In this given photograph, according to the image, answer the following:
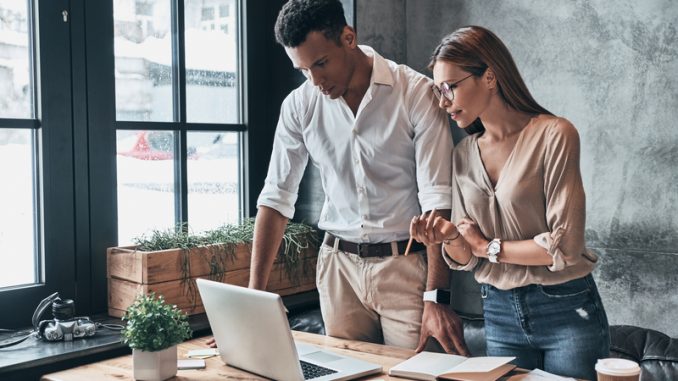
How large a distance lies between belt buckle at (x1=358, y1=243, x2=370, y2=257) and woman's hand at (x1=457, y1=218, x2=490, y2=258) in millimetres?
492

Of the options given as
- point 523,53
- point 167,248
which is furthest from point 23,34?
A: point 523,53

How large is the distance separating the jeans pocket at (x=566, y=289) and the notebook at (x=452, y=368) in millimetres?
209

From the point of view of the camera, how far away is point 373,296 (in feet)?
9.05

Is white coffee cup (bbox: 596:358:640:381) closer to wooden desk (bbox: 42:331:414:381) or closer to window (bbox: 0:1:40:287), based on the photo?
wooden desk (bbox: 42:331:414:381)

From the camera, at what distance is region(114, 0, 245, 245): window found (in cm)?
337

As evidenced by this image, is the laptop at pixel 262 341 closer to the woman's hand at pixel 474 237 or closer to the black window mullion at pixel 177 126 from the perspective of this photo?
the woman's hand at pixel 474 237

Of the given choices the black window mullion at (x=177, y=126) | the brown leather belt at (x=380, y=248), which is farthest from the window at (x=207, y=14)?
the brown leather belt at (x=380, y=248)

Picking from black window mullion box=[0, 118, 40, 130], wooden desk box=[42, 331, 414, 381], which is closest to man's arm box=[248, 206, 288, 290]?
wooden desk box=[42, 331, 414, 381]

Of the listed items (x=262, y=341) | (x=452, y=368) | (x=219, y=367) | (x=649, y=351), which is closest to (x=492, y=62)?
(x=452, y=368)

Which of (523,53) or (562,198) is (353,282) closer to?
(562,198)

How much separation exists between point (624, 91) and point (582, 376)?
1416 millimetres

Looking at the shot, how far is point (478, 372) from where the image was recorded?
7.02 ft

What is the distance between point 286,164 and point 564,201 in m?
1.14

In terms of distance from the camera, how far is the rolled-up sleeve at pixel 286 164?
2908mm
